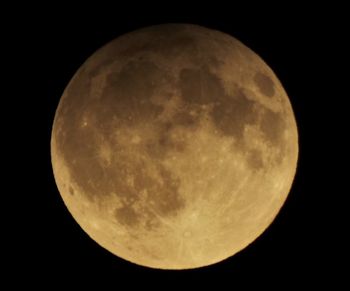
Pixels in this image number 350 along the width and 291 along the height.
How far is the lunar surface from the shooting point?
168 inches

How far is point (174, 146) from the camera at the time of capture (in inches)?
166

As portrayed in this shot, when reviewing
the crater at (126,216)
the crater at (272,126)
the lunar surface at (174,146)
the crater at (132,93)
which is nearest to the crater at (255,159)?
the lunar surface at (174,146)

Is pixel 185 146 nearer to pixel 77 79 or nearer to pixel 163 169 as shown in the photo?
pixel 163 169

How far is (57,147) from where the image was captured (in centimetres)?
486

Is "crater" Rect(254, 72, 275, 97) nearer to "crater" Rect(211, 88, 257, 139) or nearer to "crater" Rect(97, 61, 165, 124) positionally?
"crater" Rect(211, 88, 257, 139)

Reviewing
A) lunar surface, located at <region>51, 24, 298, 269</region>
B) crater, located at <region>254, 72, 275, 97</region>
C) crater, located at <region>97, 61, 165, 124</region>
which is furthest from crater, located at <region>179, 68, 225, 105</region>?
crater, located at <region>254, 72, 275, 97</region>

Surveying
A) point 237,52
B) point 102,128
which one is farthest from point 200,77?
point 102,128

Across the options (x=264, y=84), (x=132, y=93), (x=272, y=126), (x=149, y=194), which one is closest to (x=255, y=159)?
(x=272, y=126)

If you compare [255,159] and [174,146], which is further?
[255,159]

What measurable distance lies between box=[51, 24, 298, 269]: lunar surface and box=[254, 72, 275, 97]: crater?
13 millimetres

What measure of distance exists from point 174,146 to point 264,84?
114 cm

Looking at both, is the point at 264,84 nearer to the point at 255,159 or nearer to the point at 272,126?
the point at 272,126

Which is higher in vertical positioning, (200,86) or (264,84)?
(264,84)

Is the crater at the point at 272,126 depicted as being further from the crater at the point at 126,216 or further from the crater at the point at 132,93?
the crater at the point at 126,216
